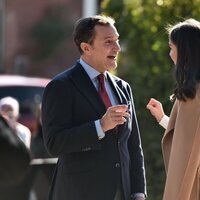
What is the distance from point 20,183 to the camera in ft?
21.0

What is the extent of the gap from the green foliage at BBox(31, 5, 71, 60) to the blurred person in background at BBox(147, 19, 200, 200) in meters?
24.6

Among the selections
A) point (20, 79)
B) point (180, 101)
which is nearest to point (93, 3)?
point (20, 79)

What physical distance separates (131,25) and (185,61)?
4250 millimetres

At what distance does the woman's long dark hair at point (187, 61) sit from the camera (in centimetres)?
442

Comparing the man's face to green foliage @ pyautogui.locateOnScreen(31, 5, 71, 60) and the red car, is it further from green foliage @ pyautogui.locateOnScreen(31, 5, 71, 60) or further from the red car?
green foliage @ pyautogui.locateOnScreen(31, 5, 71, 60)

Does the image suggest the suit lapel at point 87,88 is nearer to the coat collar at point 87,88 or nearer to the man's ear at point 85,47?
the coat collar at point 87,88

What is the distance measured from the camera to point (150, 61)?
8445 mm

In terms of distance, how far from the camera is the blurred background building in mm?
29344

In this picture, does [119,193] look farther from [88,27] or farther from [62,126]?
[88,27]

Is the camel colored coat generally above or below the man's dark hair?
below

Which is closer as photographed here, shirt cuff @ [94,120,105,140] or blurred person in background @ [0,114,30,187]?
shirt cuff @ [94,120,105,140]

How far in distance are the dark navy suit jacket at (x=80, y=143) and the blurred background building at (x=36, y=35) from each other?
966 inches

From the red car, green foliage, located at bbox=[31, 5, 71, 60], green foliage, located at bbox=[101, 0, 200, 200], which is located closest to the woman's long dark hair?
green foliage, located at bbox=[101, 0, 200, 200]

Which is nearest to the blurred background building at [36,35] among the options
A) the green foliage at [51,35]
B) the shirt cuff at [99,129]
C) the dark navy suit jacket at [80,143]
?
the green foliage at [51,35]
